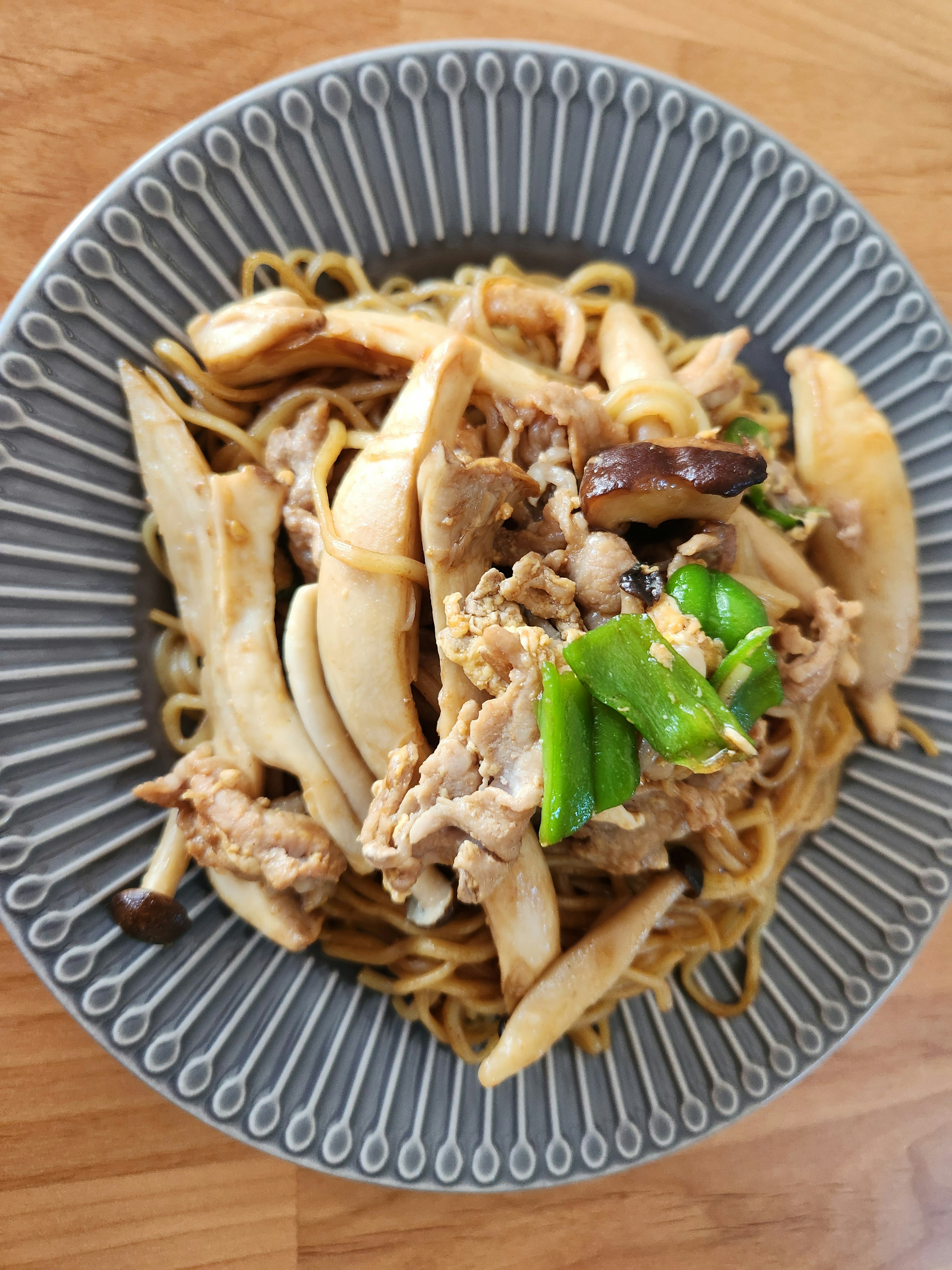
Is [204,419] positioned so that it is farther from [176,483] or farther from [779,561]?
[779,561]

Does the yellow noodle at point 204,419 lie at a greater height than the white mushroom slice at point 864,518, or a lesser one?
lesser

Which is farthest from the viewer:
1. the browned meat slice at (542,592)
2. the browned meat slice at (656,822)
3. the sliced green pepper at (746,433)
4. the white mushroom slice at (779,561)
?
the sliced green pepper at (746,433)

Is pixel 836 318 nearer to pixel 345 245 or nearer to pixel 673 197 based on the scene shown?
pixel 673 197

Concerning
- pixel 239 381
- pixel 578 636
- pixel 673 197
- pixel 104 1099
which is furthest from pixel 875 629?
pixel 104 1099

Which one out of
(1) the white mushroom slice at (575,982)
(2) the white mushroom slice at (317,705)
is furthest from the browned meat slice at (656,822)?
(2) the white mushroom slice at (317,705)

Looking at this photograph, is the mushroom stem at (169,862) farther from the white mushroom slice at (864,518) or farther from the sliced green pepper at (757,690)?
the white mushroom slice at (864,518)

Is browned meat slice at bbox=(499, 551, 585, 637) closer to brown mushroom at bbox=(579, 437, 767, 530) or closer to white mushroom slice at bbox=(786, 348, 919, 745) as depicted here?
brown mushroom at bbox=(579, 437, 767, 530)
